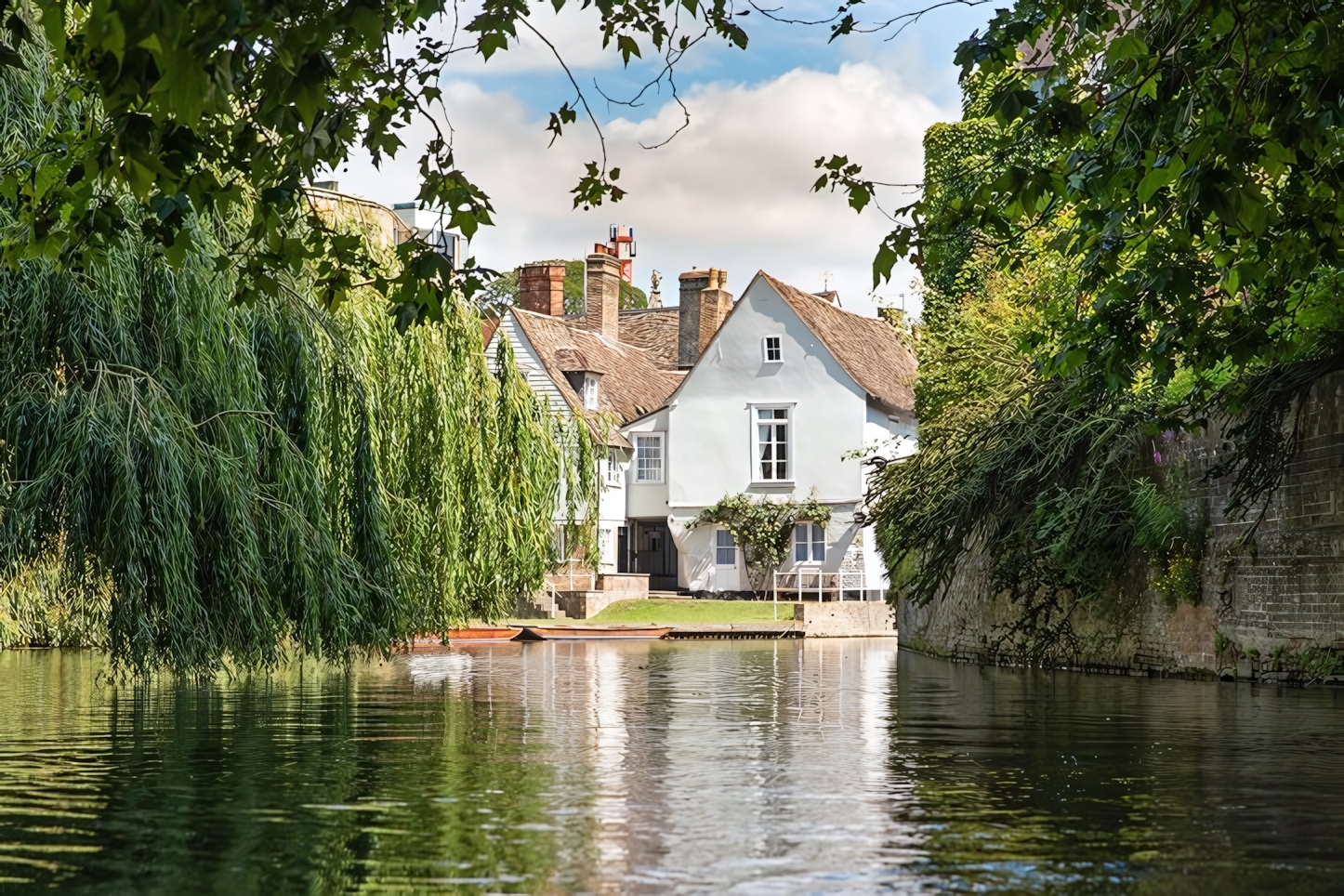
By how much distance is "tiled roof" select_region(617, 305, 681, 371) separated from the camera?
184 feet

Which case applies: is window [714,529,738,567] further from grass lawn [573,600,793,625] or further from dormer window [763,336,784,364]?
dormer window [763,336,784,364]

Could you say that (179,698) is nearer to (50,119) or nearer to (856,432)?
(50,119)

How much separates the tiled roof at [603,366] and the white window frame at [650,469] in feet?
2.52

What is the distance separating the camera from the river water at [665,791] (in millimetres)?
6695

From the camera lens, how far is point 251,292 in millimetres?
8945

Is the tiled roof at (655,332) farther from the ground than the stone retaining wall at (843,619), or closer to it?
farther from the ground

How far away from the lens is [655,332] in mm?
56812

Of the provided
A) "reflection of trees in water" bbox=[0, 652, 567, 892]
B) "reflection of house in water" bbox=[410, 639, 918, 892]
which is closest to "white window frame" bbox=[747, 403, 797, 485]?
"reflection of house in water" bbox=[410, 639, 918, 892]

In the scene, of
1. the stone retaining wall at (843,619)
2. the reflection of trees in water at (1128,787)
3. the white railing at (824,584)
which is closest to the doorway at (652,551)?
the white railing at (824,584)

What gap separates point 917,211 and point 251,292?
3792mm

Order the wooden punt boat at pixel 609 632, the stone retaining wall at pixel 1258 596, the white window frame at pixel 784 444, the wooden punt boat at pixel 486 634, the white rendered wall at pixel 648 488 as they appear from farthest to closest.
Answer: the white rendered wall at pixel 648 488, the white window frame at pixel 784 444, the wooden punt boat at pixel 609 632, the wooden punt boat at pixel 486 634, the stone retaining wall at pixel 1258 596

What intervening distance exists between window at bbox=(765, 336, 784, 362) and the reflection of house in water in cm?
2311

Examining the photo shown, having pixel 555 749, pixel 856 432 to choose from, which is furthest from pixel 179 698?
pixel 856 432

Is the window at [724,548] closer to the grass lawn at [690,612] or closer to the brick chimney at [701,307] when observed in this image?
the grass lawn at [690,612]
